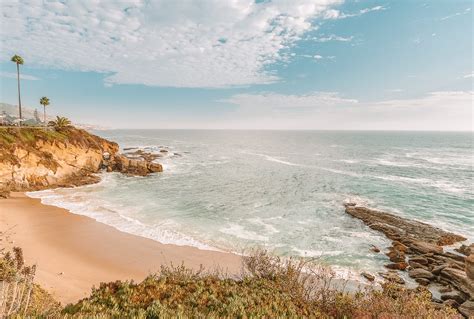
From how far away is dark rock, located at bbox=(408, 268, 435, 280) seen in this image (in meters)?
18.0

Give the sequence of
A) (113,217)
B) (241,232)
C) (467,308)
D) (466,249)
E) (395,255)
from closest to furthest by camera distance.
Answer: (467,308)
(395,255)
(466,249)
(241,232)
(113,217)

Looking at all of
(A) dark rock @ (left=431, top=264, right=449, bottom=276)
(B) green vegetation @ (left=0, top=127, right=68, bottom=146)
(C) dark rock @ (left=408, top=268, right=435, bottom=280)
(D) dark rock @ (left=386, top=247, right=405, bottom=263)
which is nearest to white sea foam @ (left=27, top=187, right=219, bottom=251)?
(B) green vegetation @ (left=0, top=127, right=68, bottom=146)

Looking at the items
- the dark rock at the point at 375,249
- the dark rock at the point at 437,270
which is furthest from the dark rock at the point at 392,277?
the dark rock at the point at 375,249

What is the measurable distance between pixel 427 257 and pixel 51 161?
44.8m

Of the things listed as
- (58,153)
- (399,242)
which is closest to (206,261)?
(399,242)

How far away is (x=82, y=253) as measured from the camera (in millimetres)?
18297

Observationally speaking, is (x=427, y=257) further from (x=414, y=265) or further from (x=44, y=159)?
(x=44, y=159)

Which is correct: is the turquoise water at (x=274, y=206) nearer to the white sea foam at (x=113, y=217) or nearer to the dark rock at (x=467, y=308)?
the white sea foam at (x=113, y=217)

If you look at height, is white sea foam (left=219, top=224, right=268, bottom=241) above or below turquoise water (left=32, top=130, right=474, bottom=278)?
below

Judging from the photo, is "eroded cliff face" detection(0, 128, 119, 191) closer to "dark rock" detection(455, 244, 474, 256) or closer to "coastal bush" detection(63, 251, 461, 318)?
"coastal bush" detection(63, 251, 461, 318)

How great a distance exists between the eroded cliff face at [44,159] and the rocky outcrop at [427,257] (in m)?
38.2

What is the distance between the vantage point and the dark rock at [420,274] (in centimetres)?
1800

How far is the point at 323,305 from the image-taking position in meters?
9.25

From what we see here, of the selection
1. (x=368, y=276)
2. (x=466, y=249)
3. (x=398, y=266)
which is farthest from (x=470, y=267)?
(x=466, y=249)
